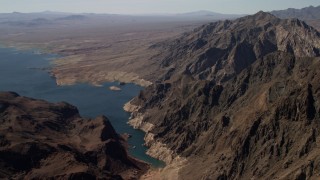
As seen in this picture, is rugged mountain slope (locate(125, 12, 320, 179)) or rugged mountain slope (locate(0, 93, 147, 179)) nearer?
rugged mountain slope (locate(125, 12, 320, 179))

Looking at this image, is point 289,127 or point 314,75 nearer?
point 289,127

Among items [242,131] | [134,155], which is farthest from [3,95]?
[242,131]

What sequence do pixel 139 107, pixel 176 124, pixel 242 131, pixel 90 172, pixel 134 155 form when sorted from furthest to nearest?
pixel 139 107 → pixel 176 124 → pixel 134 155 → pixel 242 131 → pixel 90 172

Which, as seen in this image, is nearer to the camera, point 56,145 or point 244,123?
point 244,123

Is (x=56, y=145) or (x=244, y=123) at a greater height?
(x=244, y=123)

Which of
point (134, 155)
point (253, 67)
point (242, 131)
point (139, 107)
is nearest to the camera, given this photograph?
point (242, 131)

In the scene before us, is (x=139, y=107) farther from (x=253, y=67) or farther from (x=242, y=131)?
(x=242, y=131)

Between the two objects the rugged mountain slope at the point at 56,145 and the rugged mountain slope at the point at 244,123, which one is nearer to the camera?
the rugged mountain slope at the point at 244,123

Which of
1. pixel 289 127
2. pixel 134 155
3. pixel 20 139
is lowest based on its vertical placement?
pixel 134 155
